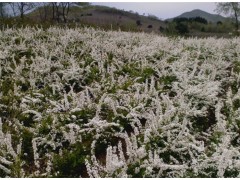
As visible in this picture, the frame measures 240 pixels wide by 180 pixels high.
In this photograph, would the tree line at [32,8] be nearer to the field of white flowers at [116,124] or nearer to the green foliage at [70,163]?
the field of white flowers at [116,124]

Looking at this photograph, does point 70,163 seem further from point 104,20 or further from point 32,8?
point 32,8

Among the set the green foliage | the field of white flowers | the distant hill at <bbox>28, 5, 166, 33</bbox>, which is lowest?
the green foliage

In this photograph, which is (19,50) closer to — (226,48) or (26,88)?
(26,88)

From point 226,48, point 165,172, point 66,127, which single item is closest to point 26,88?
point 66,127

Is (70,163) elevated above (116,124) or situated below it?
below

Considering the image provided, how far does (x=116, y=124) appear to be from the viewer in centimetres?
569

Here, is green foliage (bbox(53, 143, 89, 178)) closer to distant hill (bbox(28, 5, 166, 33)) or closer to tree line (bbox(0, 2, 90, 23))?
distant hill (bbox(28, 5, 166, 33))

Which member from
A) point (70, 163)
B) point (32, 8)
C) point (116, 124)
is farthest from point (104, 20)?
point (70, 163)

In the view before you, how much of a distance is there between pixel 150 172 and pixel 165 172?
10.1 inches

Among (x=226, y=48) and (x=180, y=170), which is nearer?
(x=180, y=170)

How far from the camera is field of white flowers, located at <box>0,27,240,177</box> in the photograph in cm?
473

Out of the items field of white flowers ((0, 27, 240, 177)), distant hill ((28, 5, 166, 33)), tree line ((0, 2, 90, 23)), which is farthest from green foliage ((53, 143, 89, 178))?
tree line ((0, 2, 90, 23))

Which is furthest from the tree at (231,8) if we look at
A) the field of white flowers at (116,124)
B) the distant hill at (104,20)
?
the field of white flowers at (116,124)

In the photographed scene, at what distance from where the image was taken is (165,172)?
4762 mm
